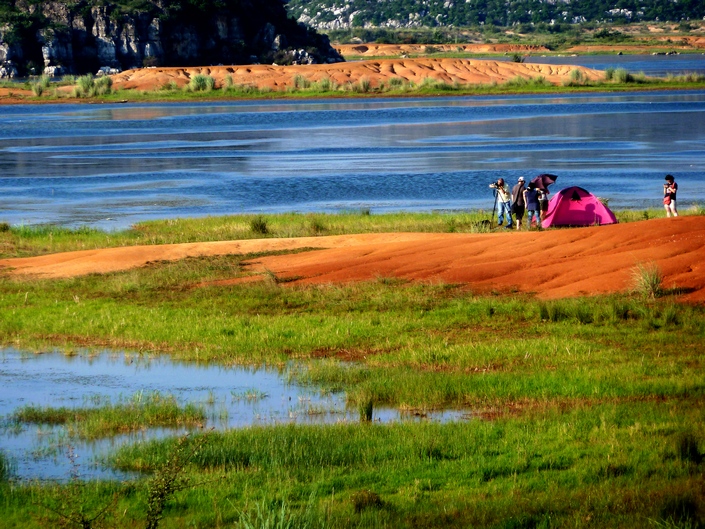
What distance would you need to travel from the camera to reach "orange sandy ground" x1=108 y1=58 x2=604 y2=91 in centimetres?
11294

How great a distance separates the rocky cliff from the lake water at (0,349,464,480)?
11705cm

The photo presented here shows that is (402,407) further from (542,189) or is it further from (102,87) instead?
(102,87)

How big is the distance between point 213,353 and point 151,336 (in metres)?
1.80

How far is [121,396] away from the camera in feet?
47.0

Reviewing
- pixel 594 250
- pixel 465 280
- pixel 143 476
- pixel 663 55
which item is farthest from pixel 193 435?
pixel 663 55

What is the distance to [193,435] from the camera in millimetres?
11984

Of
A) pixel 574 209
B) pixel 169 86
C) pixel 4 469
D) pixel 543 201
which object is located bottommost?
pixel 169 86

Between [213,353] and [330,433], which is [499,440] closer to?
[330,433]

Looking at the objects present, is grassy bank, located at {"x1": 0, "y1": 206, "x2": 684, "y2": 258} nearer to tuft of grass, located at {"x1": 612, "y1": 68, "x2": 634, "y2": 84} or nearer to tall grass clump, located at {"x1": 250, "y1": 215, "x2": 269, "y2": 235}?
tall grass clump, located at {"x1": 250, "y1": 215, "x2": 269, "y2": 235}

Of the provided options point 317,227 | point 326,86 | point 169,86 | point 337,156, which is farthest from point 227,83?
point 317,227

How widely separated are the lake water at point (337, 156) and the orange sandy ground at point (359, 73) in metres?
17.2

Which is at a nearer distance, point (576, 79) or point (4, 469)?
point (4, 469)

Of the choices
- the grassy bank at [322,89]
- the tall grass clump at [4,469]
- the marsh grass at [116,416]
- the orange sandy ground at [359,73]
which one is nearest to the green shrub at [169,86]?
the grassy bank at [322,89]

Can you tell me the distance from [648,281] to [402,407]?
22.6ft
